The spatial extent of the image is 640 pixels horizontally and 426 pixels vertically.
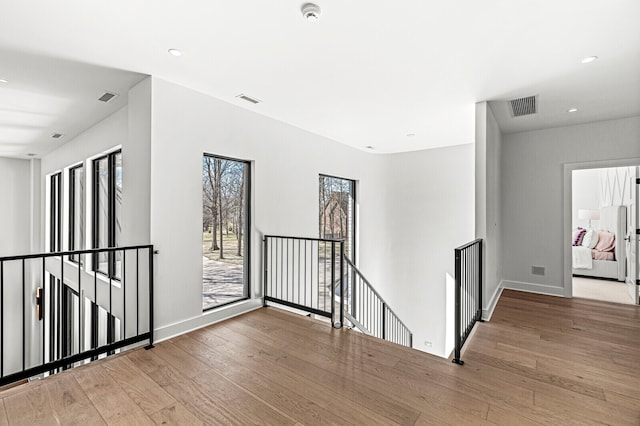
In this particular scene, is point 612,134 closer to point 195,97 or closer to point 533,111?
point 533,111

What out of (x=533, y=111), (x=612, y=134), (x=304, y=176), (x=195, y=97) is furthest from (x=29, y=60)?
(x=612, y=134)

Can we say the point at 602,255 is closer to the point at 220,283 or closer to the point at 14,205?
the point at 220,283

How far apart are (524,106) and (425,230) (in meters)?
3.17

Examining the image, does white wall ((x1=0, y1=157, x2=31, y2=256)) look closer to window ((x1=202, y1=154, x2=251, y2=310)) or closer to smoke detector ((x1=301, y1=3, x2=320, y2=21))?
window ((x1=202, y1=154, x2=251, y2=310))

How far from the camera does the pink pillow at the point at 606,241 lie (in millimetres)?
6160

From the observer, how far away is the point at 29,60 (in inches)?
105

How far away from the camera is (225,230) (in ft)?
12.5

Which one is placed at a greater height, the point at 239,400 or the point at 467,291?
the point at 467,291

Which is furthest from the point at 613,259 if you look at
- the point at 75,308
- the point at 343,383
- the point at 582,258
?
the point at 75,308

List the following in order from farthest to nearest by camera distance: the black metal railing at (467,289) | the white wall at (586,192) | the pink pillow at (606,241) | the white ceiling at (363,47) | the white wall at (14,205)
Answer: the white wall at (586,192) → the white wall at (14,205) → the pink pillow at (606,241) → the black metal railing at (467,289) → the white ceiling at (363,47)

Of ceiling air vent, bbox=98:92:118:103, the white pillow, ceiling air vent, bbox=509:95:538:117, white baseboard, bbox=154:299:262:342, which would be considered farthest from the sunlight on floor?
ceiling air vent, bbox=98:92:118:103

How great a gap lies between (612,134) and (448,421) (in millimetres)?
4851

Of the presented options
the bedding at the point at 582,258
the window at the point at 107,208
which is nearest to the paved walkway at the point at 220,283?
the window at the point at 107,208

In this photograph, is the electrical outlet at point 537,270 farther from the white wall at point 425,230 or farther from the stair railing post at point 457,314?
the stair railing post at point 457,314
